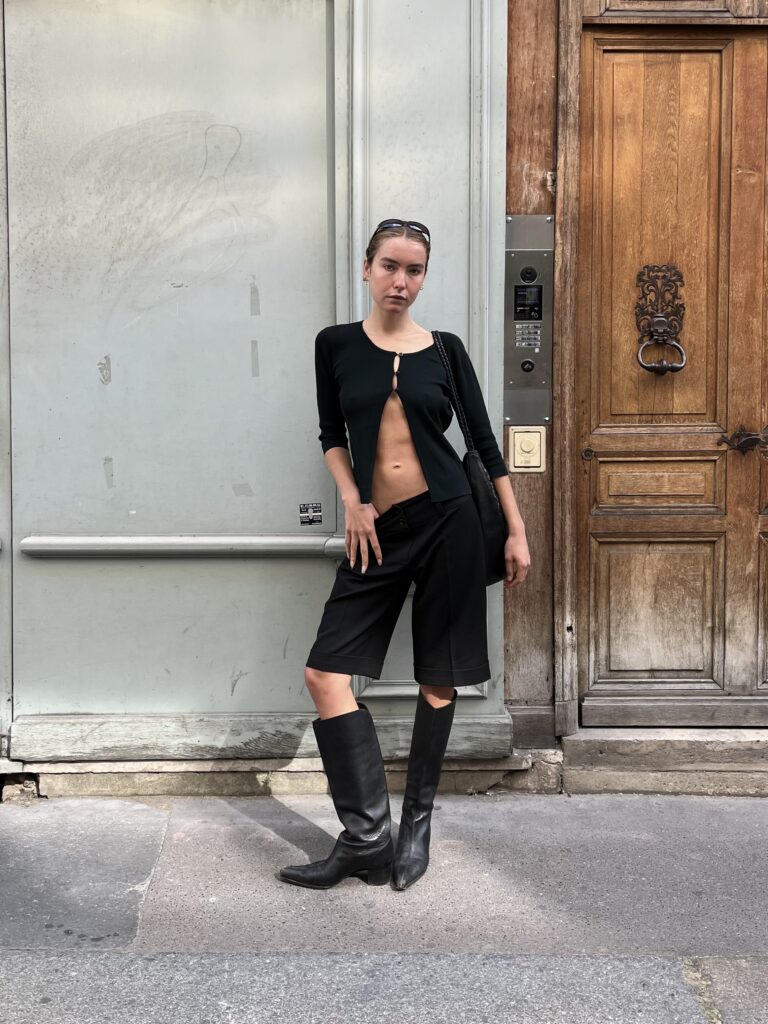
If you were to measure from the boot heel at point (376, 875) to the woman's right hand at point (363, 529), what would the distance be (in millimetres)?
957

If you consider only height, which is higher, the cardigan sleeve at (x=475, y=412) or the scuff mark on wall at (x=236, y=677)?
the cardigan sleeve at (x=475, y=412)

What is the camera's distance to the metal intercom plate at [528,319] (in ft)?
13.4

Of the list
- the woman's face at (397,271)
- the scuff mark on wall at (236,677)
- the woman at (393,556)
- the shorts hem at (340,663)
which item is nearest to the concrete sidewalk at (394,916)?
the woman at (393,556)

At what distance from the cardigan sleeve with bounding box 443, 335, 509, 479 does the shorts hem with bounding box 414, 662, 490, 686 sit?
2.11ft

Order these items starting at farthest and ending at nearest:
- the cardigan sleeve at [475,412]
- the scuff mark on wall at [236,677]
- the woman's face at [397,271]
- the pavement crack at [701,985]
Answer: the scuff mark on wall at [236,677]
the cardigan sleeve at [475,412]
the woman's face at [397,271]
the pavement crack at [701,985]

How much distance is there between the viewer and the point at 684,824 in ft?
12.7

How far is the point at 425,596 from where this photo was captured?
11.1 feet

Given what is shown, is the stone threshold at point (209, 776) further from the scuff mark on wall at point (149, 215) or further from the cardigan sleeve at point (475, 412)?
the scuff mark on wall at point (149, 215)

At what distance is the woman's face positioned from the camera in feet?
10.6

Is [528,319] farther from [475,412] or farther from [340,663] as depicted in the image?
[340,663]

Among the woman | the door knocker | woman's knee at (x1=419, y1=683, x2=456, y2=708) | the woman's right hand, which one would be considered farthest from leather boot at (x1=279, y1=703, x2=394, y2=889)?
the door knocker

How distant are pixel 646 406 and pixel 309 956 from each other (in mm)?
2511

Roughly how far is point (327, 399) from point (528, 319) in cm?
105

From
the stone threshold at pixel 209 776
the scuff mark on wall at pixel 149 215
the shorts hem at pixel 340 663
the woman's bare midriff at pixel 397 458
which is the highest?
the scuff mark on wall at pixel 149 215
